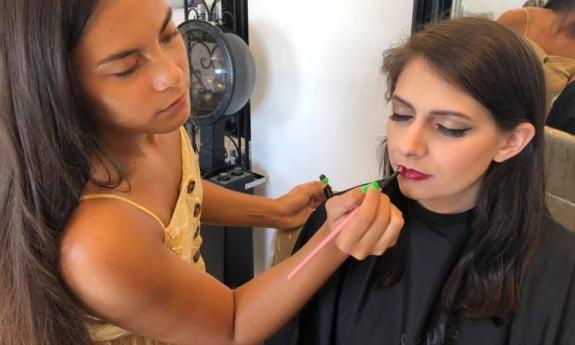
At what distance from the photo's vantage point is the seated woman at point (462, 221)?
0.82 meters

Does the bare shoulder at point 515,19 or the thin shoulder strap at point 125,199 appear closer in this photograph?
the thin shoulder strap at point 125,199

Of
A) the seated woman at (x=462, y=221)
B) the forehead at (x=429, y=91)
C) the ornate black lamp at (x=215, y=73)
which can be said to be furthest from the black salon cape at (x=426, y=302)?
the ornate black lamp at (x=215, y=73)

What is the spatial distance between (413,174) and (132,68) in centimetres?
50

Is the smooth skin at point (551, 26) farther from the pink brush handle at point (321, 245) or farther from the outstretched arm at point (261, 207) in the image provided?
the pink brush handle at point (321, 245)

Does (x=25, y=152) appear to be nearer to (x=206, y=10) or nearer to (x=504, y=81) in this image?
(x=504, y=81)

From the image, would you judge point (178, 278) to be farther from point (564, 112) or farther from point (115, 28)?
point (564, 112)

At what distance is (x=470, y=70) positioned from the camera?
80 cm

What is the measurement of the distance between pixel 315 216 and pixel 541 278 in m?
0.44

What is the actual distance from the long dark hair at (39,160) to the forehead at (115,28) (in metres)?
0.01

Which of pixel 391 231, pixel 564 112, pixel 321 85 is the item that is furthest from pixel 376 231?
pixel 321 85

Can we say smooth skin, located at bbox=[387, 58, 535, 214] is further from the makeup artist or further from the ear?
the makeup artist

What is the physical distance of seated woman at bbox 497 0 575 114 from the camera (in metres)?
1.21

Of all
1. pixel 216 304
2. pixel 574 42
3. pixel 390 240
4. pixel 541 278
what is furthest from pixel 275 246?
pixel 574 42

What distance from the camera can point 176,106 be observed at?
81 cm
